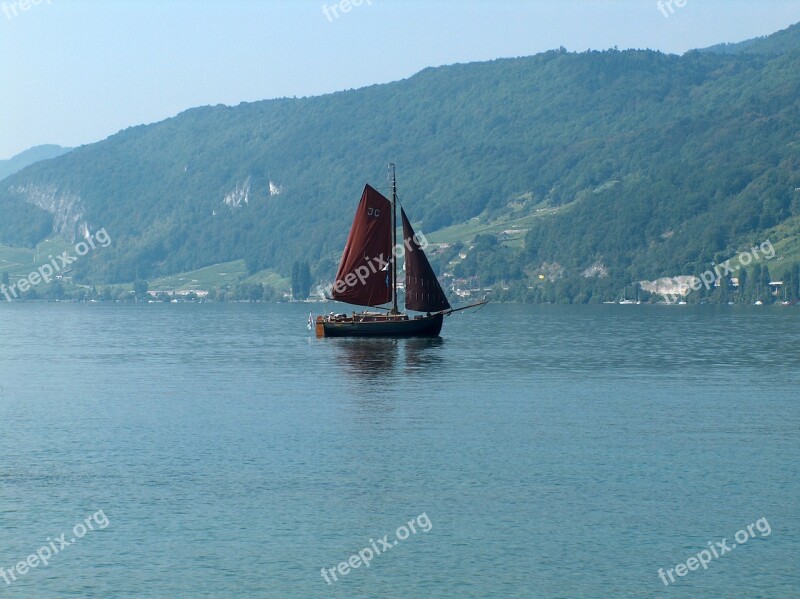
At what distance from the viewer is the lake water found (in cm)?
3769

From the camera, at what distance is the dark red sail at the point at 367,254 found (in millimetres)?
131875

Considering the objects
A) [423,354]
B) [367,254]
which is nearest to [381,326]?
[367,254]

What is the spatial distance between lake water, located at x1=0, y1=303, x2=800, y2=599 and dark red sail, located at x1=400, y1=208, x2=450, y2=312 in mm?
34472

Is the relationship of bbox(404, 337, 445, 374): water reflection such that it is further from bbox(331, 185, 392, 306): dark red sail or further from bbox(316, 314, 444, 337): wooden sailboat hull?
bbox(331, 185, 392, 306): dark red sail

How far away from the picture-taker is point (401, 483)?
162 ft

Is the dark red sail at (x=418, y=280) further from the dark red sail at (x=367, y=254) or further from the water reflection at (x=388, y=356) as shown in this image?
the water reflection at (x=388, y=356)

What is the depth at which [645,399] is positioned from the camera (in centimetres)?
7862

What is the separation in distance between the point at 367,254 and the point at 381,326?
8.12 metres

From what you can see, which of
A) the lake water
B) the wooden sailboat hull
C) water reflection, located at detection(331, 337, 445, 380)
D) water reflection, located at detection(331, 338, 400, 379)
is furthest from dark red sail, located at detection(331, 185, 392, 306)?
the lake water

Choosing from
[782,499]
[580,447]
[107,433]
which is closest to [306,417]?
[107,433]

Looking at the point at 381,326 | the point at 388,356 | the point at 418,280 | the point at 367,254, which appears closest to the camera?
the point at 388,356

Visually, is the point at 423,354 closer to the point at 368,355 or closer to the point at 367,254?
the point at 368,355

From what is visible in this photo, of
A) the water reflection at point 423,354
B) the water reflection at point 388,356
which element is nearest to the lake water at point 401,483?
the water reflection at point 388,356

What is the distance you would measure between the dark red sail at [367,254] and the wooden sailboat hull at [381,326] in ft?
8.77
